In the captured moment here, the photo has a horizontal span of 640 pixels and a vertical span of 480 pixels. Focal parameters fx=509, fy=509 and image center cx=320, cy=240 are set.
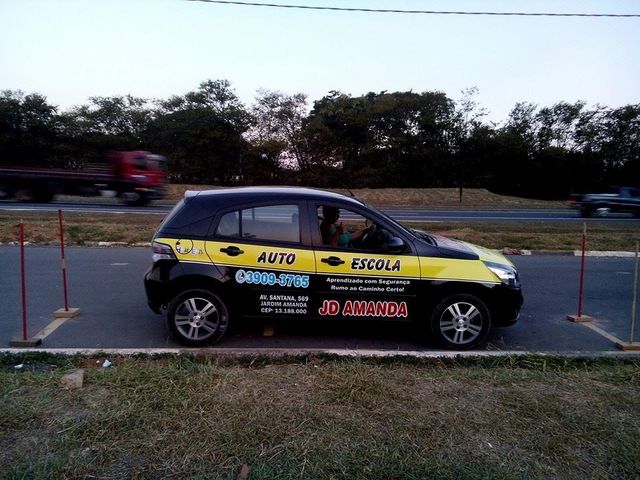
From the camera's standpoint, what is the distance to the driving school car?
538 centimetres

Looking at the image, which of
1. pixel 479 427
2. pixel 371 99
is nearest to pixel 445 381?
pixel 479 427

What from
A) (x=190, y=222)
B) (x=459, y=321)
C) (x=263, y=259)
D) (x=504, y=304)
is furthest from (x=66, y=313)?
(x=504, y=304)

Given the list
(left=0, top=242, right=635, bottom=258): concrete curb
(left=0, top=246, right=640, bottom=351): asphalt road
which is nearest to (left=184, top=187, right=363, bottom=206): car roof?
(left=0, top=246, right=640, bottom=351): asphalt road

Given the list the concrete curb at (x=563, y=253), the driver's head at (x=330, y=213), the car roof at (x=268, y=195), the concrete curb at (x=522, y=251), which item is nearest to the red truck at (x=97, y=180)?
the concrete curb at (x=522, y=251)

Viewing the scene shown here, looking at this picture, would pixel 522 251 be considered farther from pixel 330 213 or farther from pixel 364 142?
pixel 364 142

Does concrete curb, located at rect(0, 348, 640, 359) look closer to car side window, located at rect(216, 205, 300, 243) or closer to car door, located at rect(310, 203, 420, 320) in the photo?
car door, located at rect(310, 203, 420, 320)

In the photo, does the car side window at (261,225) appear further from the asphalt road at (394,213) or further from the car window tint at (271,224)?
the asphalt road at (394,213)

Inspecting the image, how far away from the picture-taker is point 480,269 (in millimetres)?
5465

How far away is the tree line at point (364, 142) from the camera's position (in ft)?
158

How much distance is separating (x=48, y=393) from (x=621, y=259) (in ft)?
39.7

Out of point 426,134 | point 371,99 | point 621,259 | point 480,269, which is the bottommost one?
point 621,259

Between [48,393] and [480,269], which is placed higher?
[480,269]

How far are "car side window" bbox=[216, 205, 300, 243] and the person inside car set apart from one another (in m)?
0.31

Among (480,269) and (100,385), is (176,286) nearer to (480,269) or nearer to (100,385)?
(100,385)
